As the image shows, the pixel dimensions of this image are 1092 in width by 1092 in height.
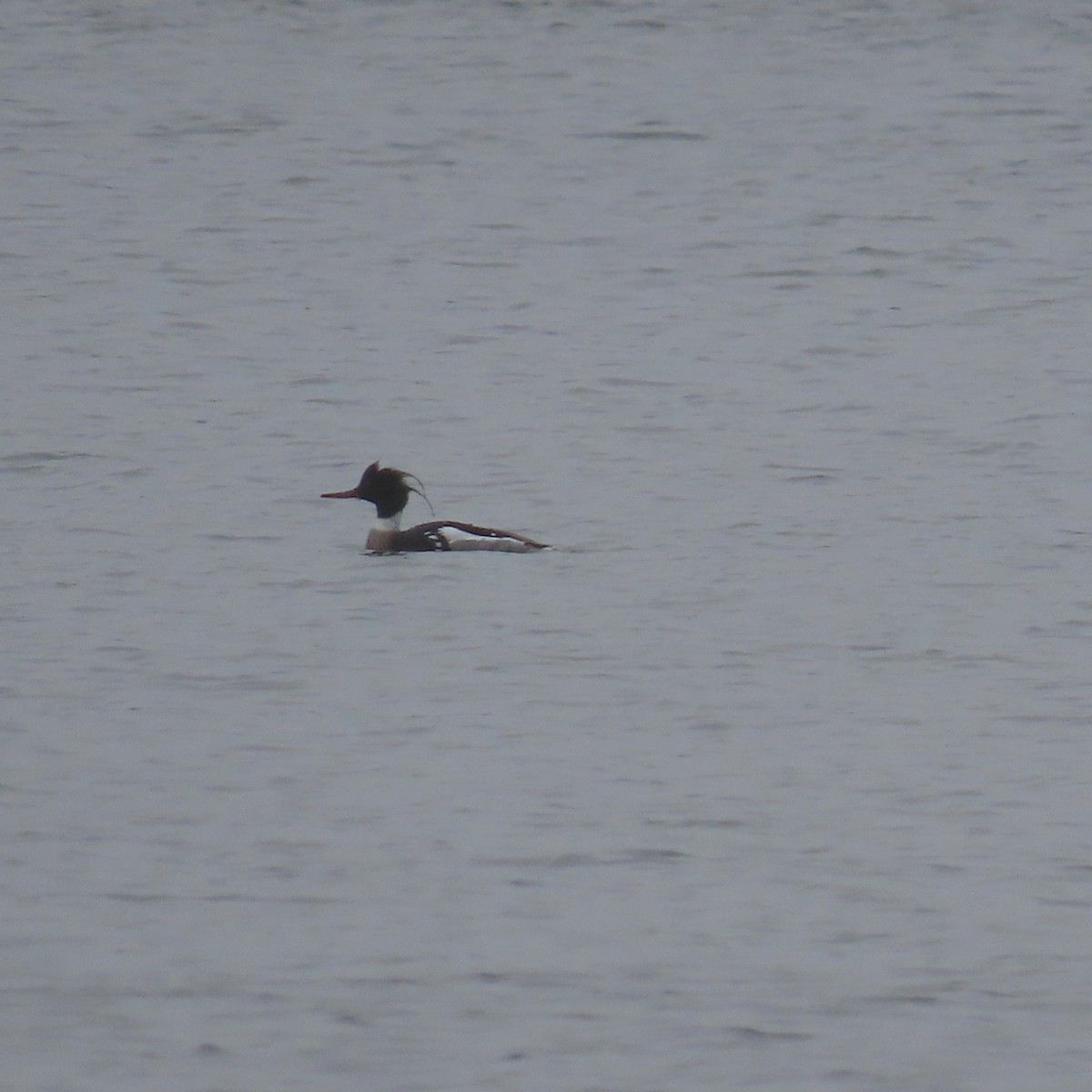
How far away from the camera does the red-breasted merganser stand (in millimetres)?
12258

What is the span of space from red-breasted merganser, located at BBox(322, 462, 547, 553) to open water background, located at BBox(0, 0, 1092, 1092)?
146 mm

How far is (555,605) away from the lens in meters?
11.2

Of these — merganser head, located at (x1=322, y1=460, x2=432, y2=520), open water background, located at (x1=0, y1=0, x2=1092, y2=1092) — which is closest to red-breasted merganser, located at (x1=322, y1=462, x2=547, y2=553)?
merganser head, located at (x1=322, y1=460, x2=432, y2=520)

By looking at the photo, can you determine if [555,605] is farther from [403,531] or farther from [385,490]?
[385,490]

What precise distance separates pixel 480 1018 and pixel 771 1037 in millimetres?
766

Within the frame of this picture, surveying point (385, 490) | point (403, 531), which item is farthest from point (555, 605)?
point (385, 490)

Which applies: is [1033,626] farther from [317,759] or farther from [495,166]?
[495,166]

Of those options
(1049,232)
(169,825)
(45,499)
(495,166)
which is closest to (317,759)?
(169,825)

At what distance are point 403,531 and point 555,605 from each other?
5.28ft

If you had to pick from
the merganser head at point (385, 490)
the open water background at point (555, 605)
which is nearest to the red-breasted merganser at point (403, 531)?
the merganser head at point (385, 490)

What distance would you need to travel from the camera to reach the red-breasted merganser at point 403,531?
12258 millimetres

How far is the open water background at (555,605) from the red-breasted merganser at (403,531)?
0.48ft

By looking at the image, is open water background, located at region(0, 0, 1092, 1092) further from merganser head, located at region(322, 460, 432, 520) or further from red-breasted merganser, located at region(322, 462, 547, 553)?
merganser head, located at region(322, 460, 432, 520)

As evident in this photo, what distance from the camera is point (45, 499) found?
13422mm
